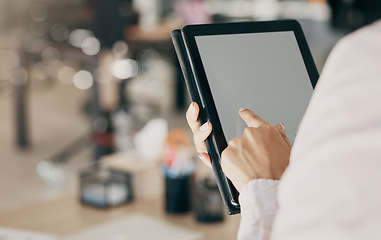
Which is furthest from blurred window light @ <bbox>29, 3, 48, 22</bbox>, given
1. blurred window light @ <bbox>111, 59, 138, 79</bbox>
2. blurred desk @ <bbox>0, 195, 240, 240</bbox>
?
blurred desk @ <bbox>0, 195, 240, 240</bbox>

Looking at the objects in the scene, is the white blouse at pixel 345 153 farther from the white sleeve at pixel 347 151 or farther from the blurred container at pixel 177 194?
the blurred container at pixel 177 194

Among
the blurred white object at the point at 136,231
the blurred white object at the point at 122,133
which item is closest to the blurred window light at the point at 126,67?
the blurred white object at the point at 122,133

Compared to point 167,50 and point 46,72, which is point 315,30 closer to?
point 167,50

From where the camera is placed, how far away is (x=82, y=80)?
7758 mm

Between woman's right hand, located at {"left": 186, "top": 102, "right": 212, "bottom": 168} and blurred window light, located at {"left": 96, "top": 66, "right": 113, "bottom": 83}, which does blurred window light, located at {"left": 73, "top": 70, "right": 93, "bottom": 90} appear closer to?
blurred window light, located at {"left": 96, "top": 66, "right": 113, "bottom": 83}

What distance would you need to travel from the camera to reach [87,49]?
4.34 metres

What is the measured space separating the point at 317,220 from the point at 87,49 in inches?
156

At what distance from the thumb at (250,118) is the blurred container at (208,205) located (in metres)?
0.86

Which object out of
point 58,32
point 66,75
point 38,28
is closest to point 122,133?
point 66,75

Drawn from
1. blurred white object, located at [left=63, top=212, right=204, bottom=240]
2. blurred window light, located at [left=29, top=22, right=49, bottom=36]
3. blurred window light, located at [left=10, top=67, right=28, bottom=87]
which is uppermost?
blurred window light, located at [left=29, top=22, right=49, bottom=36]

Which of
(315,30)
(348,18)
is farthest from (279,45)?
(315,30)

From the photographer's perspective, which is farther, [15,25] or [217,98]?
[15,25]

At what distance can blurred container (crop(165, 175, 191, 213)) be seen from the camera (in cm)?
172

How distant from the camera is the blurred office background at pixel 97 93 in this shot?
198 cm
